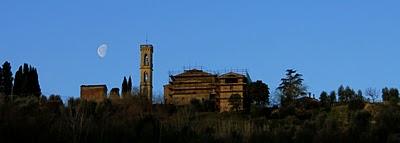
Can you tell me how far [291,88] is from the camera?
191ft

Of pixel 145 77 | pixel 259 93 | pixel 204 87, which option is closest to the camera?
pixel 259 93

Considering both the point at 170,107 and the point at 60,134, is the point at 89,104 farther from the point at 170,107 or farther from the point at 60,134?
the point at 60,134

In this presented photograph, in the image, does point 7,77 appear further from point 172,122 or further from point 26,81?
point 172,122

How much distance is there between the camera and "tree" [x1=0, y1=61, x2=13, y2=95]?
173 ft

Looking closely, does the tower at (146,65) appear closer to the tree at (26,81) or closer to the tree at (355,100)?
the tree at (26,81)

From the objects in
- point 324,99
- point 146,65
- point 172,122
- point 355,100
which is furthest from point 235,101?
point 172,122

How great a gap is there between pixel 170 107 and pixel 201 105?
21.4ft

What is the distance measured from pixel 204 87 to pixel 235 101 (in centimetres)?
913

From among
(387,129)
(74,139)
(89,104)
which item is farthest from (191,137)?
(89,104)

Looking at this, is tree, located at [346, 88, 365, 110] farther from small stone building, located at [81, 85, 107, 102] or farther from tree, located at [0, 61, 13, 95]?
tree, located at [0, 61, 13, 95]

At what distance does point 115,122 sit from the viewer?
32.9 meters

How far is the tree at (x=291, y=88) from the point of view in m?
57.5

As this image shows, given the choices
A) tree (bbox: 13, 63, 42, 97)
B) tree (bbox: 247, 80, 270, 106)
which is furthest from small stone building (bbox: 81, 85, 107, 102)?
tree (bbox: 247, 80, 270, 106)

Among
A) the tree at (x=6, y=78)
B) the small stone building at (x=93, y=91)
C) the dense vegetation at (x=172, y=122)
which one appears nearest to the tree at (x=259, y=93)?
the dense vegetation at (x=172, y=122)
